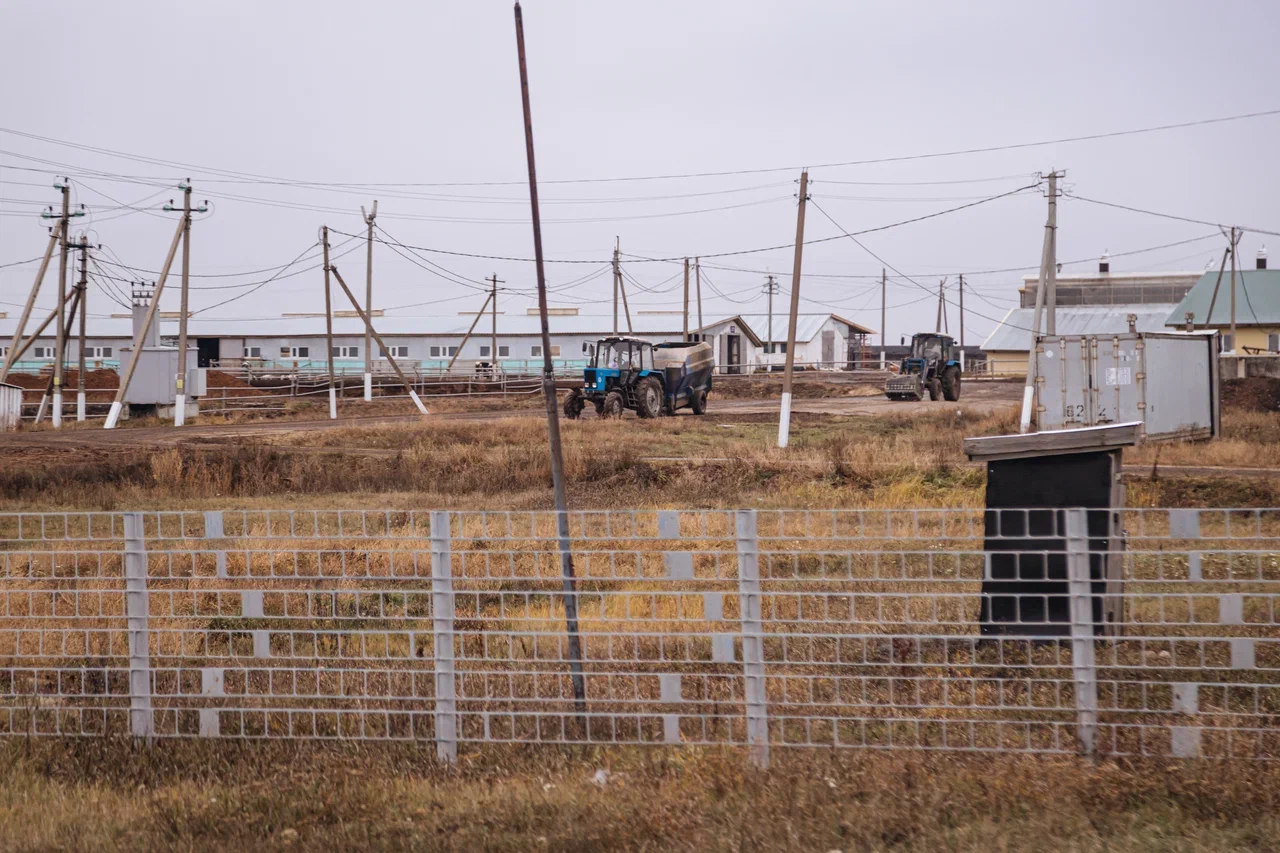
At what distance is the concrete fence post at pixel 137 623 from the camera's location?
223 inches

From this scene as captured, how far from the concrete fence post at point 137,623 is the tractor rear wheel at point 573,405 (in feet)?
86.2

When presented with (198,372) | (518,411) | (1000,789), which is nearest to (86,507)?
(1000,789)

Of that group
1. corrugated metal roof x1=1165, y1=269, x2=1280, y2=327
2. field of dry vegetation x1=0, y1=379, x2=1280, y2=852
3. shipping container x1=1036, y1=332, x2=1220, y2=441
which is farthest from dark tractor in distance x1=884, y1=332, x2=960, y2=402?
field of dry vegetation x1=0, y1=379, x2=1280, y2=852

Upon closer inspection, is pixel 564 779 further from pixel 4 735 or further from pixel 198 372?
pixel 198 372

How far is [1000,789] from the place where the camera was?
186 inches

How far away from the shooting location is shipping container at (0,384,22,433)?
31.4 meters

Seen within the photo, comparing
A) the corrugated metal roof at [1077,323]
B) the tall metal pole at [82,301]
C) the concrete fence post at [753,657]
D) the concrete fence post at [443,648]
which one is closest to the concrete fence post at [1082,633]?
the concrete fence post at [753,657]

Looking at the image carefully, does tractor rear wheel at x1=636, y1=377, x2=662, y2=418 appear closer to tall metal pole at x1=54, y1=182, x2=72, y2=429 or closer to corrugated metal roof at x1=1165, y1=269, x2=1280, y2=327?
tall metal pole at x1=54, y1=182, x2=72, y2=429

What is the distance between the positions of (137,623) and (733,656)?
2.81 m

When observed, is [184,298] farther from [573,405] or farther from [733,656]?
[733,656]

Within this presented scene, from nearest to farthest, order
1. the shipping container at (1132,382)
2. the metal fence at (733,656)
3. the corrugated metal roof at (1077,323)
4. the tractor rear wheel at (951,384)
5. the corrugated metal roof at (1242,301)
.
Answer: the metal fence at (733,656)
the shipping container at (1132,382)
the tractor rear wheel at (951,384)
the corrugated metal roof at (1242,301)
the corrugated metal roof at (1077,323)

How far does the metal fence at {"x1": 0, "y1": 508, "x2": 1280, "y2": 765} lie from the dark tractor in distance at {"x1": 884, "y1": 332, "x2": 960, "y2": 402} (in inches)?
1206

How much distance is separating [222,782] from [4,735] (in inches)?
56.0

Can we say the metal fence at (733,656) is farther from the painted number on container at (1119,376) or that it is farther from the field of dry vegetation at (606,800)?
the painted number on container at (1119,376)
